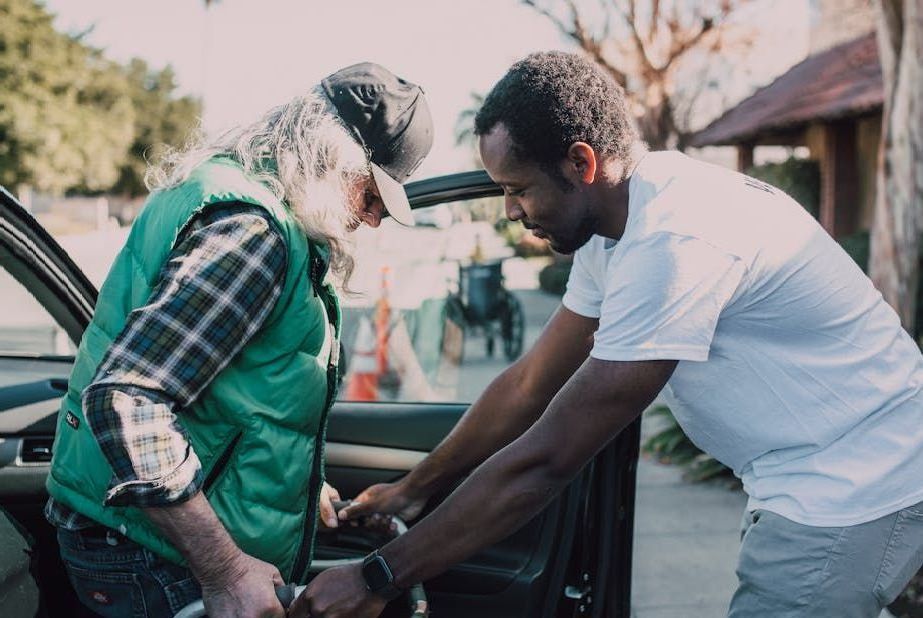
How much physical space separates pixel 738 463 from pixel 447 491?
2.89 ft

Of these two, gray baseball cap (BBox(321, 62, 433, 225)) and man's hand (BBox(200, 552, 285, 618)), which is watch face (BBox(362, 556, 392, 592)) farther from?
gray baseball cap (BBox(321, 62, 433, 225))

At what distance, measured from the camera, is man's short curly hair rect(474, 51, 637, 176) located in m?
1.87

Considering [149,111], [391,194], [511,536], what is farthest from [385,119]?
[149,111]

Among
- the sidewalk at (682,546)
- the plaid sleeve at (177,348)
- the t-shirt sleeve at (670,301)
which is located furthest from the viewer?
the sidewalk at (682,546)

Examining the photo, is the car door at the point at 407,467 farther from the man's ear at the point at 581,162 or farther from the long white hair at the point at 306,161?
the man's ear at the point at 581,162

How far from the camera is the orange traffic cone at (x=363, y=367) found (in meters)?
4.17

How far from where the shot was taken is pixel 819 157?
17.6 m

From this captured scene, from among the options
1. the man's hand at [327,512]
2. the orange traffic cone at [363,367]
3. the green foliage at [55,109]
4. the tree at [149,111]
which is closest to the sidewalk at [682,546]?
the orange traffic cone at [363,367]

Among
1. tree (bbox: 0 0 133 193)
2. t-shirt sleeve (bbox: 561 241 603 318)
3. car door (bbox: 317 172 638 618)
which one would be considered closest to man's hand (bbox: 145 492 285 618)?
car door (bbox: 317 172 638 618)

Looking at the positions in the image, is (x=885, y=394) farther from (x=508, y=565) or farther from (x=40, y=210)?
(x=40, y=210)

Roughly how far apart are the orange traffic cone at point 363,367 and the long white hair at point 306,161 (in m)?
2.11

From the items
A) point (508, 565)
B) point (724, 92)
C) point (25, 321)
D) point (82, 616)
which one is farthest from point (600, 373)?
point (724, 92)

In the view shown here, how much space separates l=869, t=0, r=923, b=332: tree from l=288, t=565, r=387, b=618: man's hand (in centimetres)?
589

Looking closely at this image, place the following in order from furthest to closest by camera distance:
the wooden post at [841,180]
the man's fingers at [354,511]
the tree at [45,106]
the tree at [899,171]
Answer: the tree at [45,106] < the wooden post at [841,180] < the tree at [899,171] < the man's fingers at [354,511]
